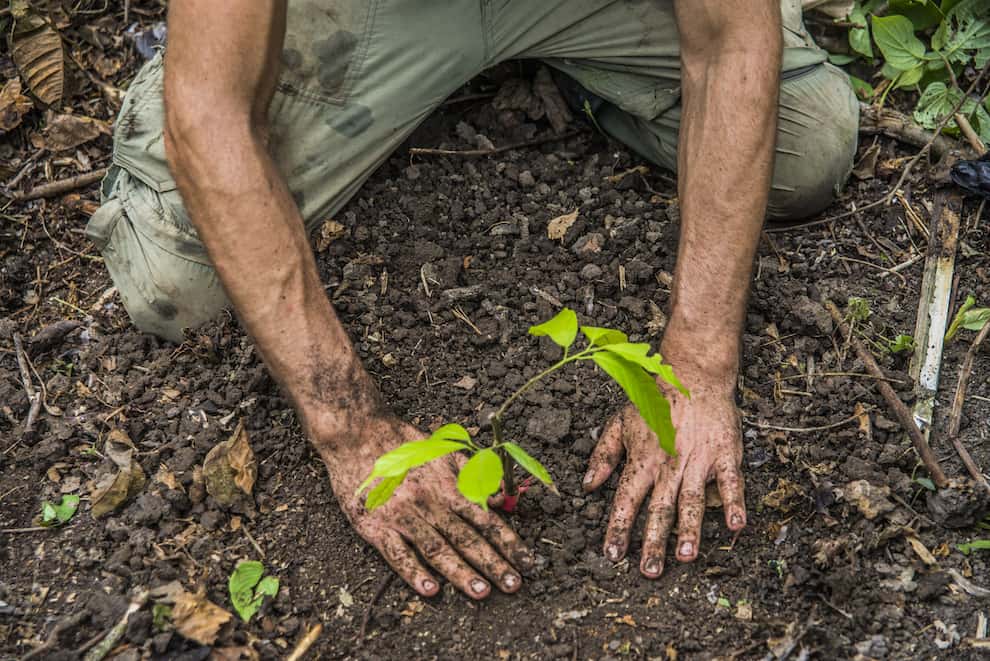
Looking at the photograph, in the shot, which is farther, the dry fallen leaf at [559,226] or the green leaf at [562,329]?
the dry fallen leaf at [559,226]

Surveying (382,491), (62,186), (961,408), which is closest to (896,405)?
(961,408)

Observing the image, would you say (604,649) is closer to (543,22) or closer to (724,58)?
(724,58)

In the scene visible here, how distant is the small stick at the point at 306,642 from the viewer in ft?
5.71

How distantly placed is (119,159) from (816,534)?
203 cm

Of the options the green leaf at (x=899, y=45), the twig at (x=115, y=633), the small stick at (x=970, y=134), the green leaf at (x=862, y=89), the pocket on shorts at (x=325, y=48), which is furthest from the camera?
the green leaf at (x=862, y=89)

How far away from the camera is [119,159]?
2.56 meters

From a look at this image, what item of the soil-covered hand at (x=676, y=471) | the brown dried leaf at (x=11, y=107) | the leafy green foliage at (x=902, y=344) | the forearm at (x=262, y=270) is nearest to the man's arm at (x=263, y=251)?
the forearm at (x=262, y=270)

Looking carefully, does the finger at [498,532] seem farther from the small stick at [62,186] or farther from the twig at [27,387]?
the small stick at [62,186]

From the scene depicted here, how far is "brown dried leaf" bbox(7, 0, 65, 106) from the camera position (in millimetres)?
2895

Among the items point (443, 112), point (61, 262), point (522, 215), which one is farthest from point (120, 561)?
point (443, 112)

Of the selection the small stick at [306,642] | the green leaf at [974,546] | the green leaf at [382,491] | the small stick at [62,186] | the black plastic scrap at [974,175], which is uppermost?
the green leaf at [382,491]

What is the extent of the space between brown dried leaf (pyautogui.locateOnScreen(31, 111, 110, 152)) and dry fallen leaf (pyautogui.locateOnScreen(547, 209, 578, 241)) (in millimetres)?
1495

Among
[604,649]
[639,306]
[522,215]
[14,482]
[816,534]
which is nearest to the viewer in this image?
[604,649]

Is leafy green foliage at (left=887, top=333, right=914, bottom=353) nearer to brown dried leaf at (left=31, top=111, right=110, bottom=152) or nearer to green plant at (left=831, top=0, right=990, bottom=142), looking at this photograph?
green plant at (left=831, top=0, right=990, bottom=142)
